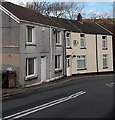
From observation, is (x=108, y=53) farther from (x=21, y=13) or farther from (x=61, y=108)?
(x=61, y=108)

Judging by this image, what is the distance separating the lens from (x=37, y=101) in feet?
42.6

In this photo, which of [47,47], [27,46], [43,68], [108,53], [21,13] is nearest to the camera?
[27,46]

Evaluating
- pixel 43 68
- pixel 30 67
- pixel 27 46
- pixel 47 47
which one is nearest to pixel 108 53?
pixel 47 47

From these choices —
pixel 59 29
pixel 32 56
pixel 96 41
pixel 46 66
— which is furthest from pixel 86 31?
pixel 32 56

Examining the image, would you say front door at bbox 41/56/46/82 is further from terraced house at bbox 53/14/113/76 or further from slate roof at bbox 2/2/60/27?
terraced house at bbox 53/14/113/76

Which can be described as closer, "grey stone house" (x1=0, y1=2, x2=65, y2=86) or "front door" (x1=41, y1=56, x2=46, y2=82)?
"grey stone house" (x1=0, y1=2, x2=65, y2=86)

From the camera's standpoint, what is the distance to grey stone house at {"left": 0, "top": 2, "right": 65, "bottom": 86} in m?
18.6

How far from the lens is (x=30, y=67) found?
66.5 ft

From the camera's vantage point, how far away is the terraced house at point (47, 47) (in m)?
18.8

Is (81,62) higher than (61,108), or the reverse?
(81,62)

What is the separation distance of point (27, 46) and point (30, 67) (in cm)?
185

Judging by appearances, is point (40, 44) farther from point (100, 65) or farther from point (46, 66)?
point (100, 65)

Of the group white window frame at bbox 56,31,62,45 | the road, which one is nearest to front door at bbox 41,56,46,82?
white window frame at bbox 56,31,62,45

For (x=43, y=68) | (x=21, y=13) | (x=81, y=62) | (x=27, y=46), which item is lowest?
(x=43, y=68)
